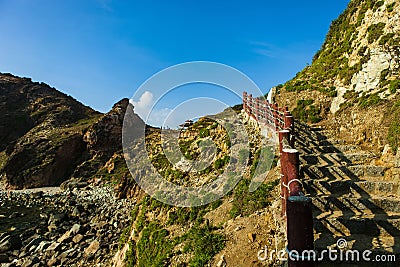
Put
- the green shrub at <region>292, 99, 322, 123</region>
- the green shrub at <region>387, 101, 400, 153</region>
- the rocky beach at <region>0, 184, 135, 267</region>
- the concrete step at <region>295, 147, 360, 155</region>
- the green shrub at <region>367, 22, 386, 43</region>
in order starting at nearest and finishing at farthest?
the green shrub at <region>387, 101, 400, 153</region> < the concrete step at <region>295, 147, 360, 155</region> < the green shrub at <region>367, 22, 386, 43</region> < the green shrub at <region>292, 99, 322, 123</region> < the rocky beach at <region>0, 184, 135, 267</region>

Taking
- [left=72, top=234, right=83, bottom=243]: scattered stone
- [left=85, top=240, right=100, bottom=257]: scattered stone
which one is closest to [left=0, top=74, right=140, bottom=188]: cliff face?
[left=72, top=234, right=83, bottom=243]: scattered stone

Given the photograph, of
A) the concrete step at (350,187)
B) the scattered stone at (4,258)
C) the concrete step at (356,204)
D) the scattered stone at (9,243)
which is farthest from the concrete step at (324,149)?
the scattered stone at (9,243)

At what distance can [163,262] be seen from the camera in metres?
6.98

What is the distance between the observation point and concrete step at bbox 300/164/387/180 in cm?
620

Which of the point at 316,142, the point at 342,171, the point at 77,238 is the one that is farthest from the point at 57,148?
the point at 342,171

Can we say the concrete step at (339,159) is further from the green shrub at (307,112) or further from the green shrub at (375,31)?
the green shrub at (375,31)

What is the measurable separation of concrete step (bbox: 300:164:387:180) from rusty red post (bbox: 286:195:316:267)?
4.09 metres

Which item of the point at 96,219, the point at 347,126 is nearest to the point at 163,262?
the point at 347,126

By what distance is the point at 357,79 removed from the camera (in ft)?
41.3

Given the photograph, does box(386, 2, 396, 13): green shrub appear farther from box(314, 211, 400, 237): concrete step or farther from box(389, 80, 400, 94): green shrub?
box(314, 211, 400, 237): concrete step

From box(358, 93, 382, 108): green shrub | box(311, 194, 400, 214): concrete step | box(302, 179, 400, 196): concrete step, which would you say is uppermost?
box(358, 93, 382, 108): green shrub

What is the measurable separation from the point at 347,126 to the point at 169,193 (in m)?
7.60

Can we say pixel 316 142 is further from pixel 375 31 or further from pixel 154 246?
pixel 375 31

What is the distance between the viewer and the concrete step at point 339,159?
6.97 meters
